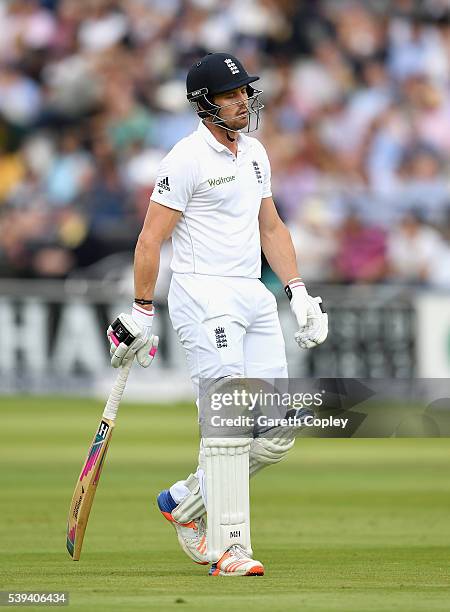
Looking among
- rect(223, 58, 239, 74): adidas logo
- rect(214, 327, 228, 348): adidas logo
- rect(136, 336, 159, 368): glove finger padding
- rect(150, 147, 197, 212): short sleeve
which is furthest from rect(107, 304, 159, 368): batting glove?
rect(223, 58, 239, 74): adidas logo

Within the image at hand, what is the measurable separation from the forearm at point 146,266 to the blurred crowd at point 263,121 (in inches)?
371

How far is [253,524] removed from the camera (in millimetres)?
7074

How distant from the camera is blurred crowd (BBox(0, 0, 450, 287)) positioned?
15047mm

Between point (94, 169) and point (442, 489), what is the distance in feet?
26.5

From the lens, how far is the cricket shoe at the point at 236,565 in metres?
5.12

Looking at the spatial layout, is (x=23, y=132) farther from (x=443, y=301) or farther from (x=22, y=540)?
(x=22, y=540)

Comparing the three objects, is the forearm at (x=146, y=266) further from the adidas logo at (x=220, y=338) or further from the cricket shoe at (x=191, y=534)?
the cricket shoe at (x=191, y=534)

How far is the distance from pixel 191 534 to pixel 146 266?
1119 mm

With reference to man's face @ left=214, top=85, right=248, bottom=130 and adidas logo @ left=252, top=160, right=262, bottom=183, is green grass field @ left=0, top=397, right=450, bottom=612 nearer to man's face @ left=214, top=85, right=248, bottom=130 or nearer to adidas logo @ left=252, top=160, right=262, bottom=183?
adidas logo @ left=252, top=160, right=262, bottom=183

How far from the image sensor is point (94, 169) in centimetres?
1573

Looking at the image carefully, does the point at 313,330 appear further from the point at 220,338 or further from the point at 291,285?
the point at 220,338

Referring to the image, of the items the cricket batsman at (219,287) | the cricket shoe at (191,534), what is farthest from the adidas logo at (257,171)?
the cricket shoe at (191,534)

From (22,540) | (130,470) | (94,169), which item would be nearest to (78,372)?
(94,169)

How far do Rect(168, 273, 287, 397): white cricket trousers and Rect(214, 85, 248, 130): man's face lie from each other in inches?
23.0
